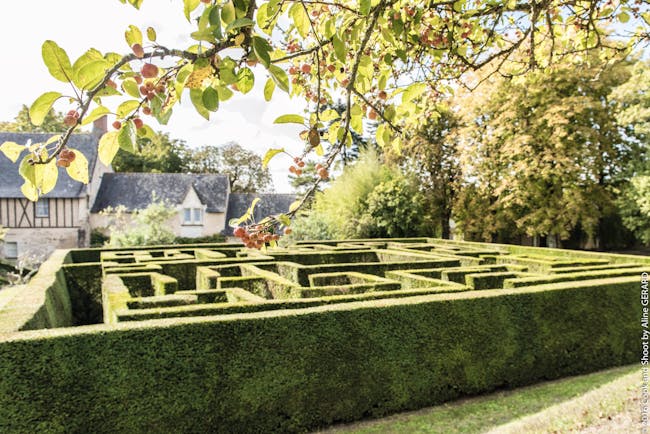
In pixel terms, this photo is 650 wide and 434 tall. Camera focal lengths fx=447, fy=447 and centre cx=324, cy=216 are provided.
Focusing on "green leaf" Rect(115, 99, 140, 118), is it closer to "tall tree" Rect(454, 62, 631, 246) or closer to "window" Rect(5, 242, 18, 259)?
"tall tree" Rect(454, 62, 631, 246)

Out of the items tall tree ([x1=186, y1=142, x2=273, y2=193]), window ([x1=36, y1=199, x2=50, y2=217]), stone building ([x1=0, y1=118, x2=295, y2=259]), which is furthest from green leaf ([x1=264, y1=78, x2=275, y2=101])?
tall tree ([x1=186, y1=142, x2=273, y2=193])

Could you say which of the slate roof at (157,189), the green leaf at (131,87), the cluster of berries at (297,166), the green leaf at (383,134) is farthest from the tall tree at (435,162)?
the green leaf at (131,87)

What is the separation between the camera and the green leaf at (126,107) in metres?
1.58

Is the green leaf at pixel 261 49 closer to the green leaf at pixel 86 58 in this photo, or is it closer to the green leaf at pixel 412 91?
the green leaf at pixel 86 58

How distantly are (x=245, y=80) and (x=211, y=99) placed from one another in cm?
34

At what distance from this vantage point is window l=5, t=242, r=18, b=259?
90.6 ft

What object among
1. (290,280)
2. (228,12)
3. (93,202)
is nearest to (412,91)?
(228,12)

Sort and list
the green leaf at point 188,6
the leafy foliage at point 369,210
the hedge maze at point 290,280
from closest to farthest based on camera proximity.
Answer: the green leaf at point 188,6
the hedge maze at point 290,280
the leafy foliage at point 369,210

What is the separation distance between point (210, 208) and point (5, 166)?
44.0ft

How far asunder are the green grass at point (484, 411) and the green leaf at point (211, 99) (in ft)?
18.6

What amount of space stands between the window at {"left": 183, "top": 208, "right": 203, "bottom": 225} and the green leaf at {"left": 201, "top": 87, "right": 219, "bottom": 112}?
3469 centimetres

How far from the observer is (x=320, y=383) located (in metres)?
6.35

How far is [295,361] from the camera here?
20.5 feet

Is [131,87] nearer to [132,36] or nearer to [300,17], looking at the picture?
[132,36]
